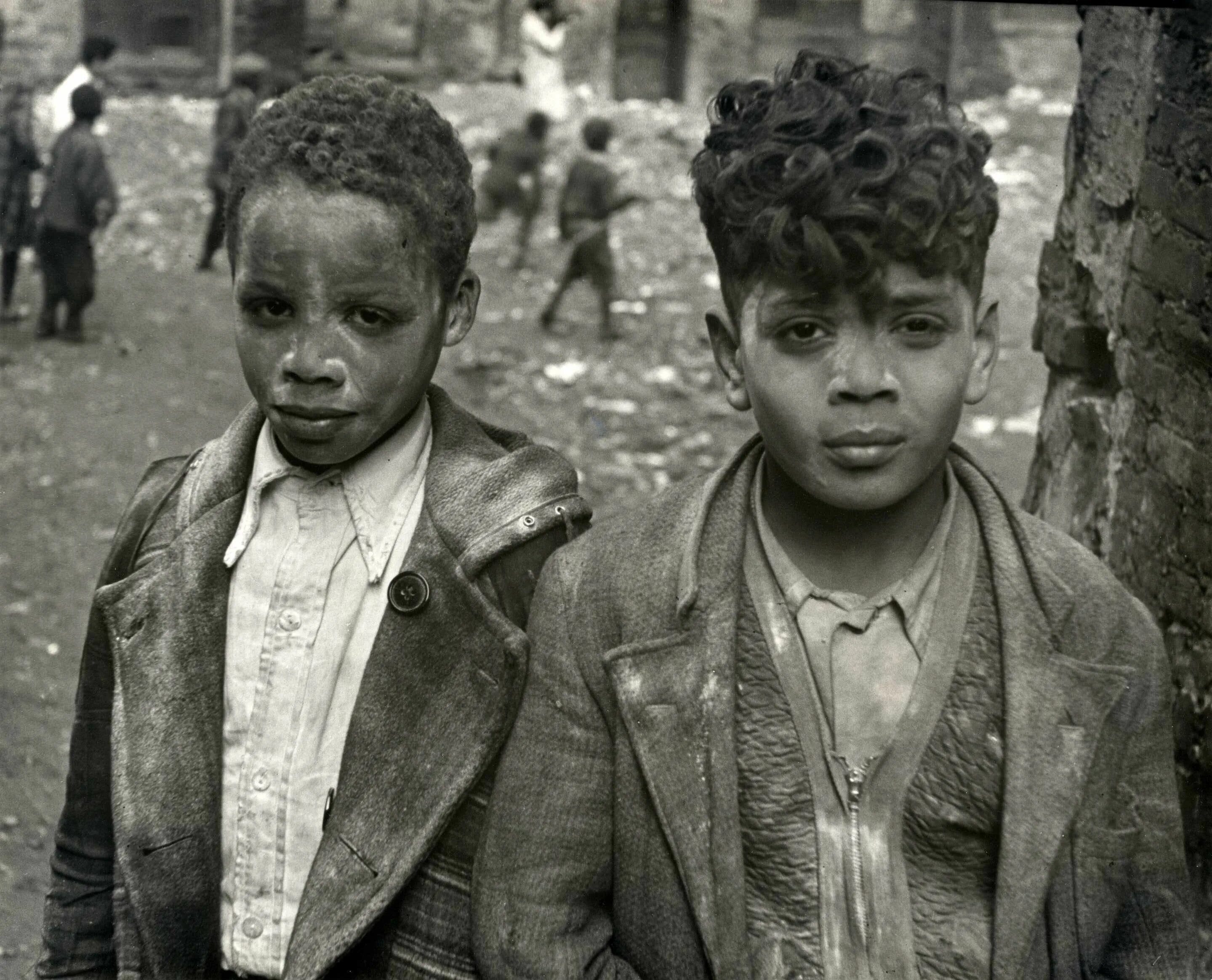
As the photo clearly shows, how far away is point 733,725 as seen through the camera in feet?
7.20

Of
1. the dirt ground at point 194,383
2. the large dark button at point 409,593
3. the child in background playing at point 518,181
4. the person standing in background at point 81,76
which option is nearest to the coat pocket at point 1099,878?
the large dark button at point 409,593

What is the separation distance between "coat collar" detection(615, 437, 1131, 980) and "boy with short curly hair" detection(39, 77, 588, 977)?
10.5 inches

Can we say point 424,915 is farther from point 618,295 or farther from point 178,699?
point 618,295

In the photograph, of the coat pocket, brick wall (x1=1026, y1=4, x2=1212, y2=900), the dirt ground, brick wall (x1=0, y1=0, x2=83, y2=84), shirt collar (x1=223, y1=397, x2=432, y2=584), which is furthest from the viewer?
brick wall (x1=0, y1=0, x2=83, y2=84)

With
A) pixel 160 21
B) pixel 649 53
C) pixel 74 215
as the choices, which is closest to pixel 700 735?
pixel 74 215

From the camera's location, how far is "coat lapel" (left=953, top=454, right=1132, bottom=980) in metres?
2.13

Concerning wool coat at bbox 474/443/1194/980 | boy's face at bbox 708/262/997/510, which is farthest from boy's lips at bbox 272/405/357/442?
boy's face at bbox 708/262/997/510

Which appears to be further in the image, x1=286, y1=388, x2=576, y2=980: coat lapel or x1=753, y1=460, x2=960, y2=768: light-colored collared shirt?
x1=286, y1=388, x2=576, y2=980: coat lapel

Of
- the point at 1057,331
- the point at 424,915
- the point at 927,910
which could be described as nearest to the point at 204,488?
the point at 424,915

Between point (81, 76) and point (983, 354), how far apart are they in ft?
39.3

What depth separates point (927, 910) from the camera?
85.5 inches

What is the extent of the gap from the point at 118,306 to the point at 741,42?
36.6ft

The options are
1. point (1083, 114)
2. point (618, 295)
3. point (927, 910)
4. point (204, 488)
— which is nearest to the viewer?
point (927, 910)

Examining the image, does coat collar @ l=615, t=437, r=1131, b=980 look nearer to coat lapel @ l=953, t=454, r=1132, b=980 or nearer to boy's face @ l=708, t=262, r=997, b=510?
coat lapel @ l=953, t=454, r=1132, b=980
